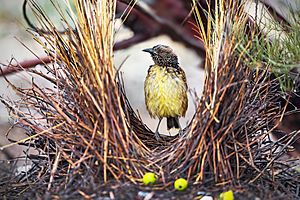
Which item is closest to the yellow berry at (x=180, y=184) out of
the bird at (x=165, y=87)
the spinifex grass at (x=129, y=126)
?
the spinifex grass at (x=129, y=126)

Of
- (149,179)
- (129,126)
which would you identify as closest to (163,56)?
(129,126)

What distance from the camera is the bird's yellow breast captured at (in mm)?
1248

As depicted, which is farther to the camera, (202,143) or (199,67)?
(199,67)

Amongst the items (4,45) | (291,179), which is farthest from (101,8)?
(4,45)

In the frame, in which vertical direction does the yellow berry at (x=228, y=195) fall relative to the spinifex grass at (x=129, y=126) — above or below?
below

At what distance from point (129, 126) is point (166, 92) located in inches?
6.8

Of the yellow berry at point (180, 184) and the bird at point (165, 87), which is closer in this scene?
the yellow berry at point (180, 184)

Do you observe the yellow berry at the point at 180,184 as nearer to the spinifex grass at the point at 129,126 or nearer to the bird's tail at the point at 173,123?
the spinifex grass at the point at 129,126

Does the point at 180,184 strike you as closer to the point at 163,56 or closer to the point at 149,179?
the point at 149,179

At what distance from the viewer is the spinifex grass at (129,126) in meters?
1.03

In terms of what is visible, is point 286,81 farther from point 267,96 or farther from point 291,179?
point 291,179

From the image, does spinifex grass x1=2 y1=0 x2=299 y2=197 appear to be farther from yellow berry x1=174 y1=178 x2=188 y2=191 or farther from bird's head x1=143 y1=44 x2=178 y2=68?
bird's head x1=143 y1=44 x2=178 y2=68

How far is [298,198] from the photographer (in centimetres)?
107

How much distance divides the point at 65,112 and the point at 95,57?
0.12 m
